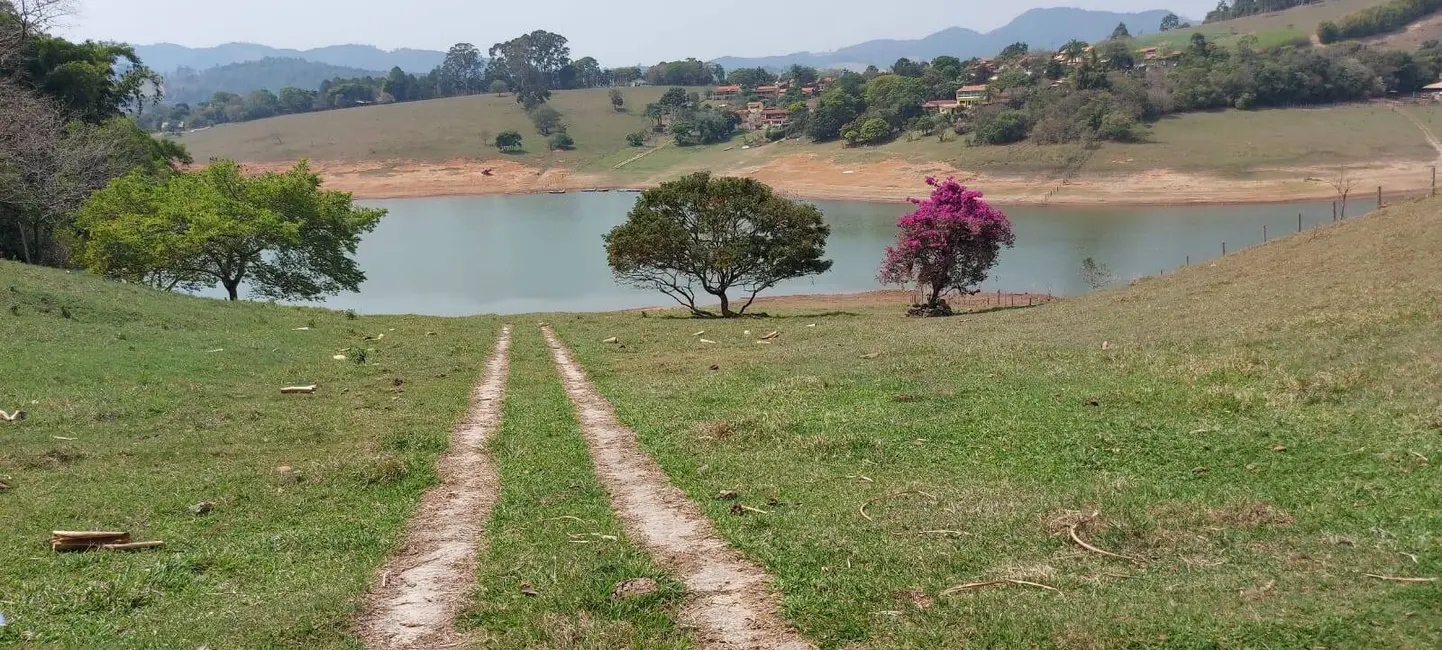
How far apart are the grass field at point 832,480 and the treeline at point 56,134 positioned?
37.0ft

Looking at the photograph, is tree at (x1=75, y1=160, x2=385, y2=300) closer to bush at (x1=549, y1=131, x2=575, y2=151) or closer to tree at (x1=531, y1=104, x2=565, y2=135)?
bush at (x1=549, y1=131, x2=575, y2=151)

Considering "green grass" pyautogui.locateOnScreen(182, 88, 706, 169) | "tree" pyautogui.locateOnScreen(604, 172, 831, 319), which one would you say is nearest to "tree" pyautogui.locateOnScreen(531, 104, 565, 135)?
"green grass" pyautogui.locateOnScreen(182, 88, 706, 169)

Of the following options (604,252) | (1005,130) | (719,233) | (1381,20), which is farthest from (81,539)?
(1381,20)

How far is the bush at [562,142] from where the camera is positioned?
153 metres

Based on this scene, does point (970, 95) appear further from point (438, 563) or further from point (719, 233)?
point (438, 563)

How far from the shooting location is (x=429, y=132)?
16188 cm

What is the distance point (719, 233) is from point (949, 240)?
311 inches

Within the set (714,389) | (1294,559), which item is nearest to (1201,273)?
(714,389)

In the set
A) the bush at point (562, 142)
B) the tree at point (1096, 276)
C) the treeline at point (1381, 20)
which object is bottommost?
the tree at point (1096, 276)

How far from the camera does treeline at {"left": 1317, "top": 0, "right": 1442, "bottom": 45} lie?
160625 millimetres

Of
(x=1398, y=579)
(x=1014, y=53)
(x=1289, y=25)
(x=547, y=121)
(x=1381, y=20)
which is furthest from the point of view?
(x=1014, y=53)

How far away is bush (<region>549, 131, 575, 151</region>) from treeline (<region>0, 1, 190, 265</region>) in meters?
100

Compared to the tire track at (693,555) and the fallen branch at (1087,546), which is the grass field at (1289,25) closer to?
the tire track at (693,555)

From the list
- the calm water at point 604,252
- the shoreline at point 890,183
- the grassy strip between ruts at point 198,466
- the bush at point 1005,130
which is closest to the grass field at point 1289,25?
the bush at point 1005,130
